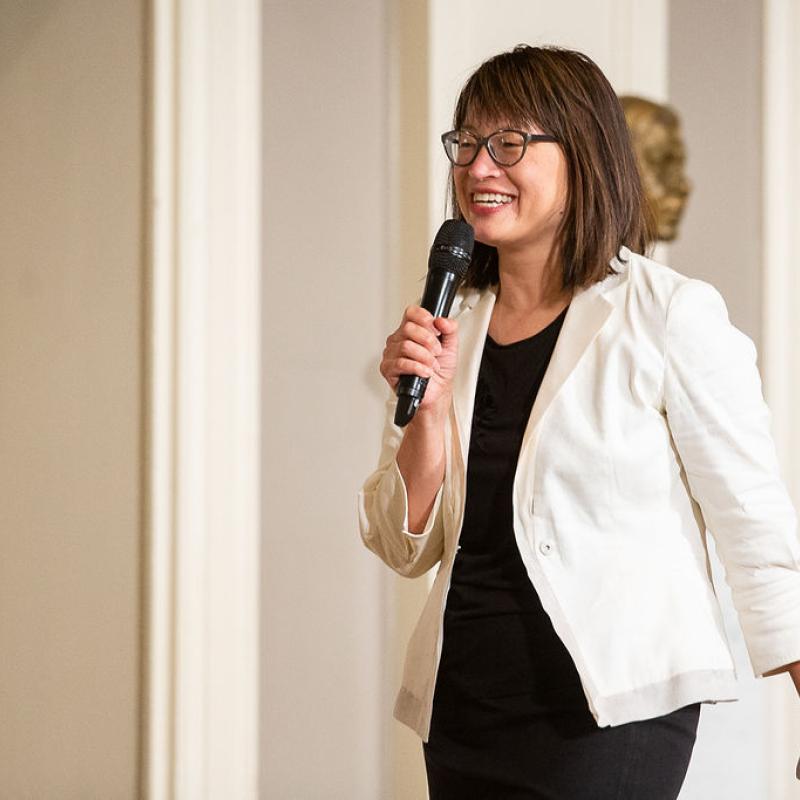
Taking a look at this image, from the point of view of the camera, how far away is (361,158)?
277cm

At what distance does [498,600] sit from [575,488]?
16 centimetres

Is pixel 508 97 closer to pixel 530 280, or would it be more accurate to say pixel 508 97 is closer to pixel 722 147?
pixel 530 280

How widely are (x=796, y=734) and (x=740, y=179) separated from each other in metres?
1.54

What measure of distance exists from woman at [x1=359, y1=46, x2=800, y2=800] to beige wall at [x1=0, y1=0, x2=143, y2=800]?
116cm

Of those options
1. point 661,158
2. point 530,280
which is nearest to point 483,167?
point 530,280

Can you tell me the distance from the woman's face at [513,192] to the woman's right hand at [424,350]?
15cm

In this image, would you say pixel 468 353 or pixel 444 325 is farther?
pixel 468 353

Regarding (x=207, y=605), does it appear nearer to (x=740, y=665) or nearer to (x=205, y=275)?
(x=205, y=275)

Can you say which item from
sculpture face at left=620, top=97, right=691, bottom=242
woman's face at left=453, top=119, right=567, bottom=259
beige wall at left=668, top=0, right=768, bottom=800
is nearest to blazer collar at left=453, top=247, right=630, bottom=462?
woman's face at left=453, top=119, right=567, bottom=259

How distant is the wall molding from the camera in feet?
7.95

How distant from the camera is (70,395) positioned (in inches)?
104

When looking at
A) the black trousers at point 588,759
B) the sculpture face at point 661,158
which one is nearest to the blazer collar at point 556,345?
the black trousers at point 588,759

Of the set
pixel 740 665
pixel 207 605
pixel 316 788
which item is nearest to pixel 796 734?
pixel 740 665

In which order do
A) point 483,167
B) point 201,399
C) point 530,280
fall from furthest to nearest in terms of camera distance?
point 201,399
point 530,280
point 483,167
